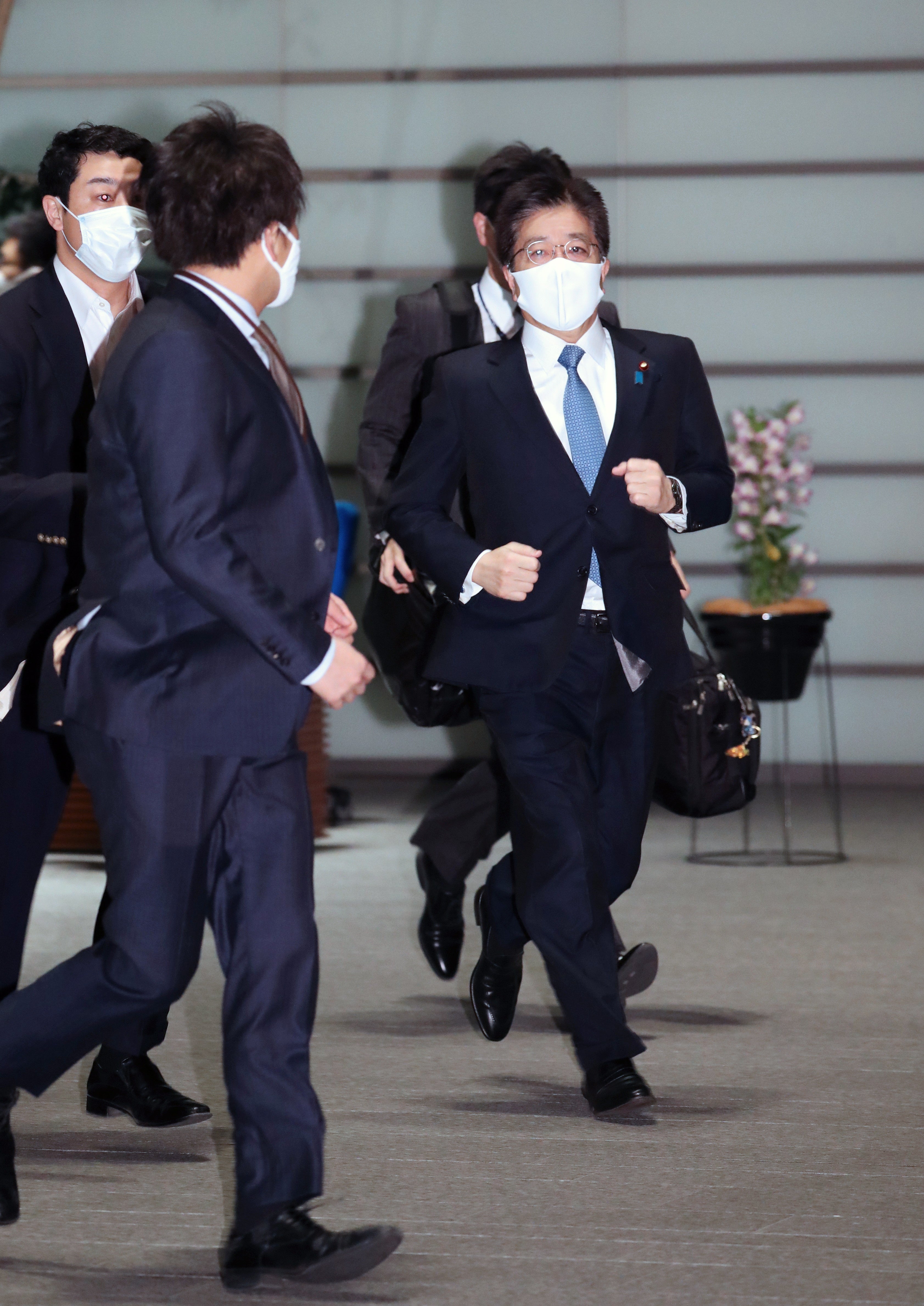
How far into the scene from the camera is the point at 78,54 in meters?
8.14

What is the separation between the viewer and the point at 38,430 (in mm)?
2949

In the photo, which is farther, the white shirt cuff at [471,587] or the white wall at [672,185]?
the white wall at [672,185]

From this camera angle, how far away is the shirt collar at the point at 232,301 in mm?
2223

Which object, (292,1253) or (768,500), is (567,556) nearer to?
(292,1253)

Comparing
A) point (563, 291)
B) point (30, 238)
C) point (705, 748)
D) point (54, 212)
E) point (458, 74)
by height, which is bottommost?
point (705, 748)

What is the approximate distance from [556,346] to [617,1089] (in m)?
1.24

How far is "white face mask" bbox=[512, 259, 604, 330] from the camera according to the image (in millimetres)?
3070

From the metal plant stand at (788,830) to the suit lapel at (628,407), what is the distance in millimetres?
2843

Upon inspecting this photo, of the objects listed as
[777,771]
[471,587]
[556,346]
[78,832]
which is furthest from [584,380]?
[777,771]

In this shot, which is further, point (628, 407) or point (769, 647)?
point (769, 647)

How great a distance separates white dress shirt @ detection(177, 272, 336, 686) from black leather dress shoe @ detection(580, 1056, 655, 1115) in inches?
44.1

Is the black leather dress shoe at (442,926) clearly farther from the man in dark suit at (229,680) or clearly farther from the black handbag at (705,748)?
the man in dark suit at (229,680)

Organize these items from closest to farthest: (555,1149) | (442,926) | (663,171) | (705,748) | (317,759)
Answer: (555,1149)
(705,748)
(442,926)
(317,759)
(663,171)

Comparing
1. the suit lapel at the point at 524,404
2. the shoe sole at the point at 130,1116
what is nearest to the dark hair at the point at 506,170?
the suit lapel at the point at 524,404
